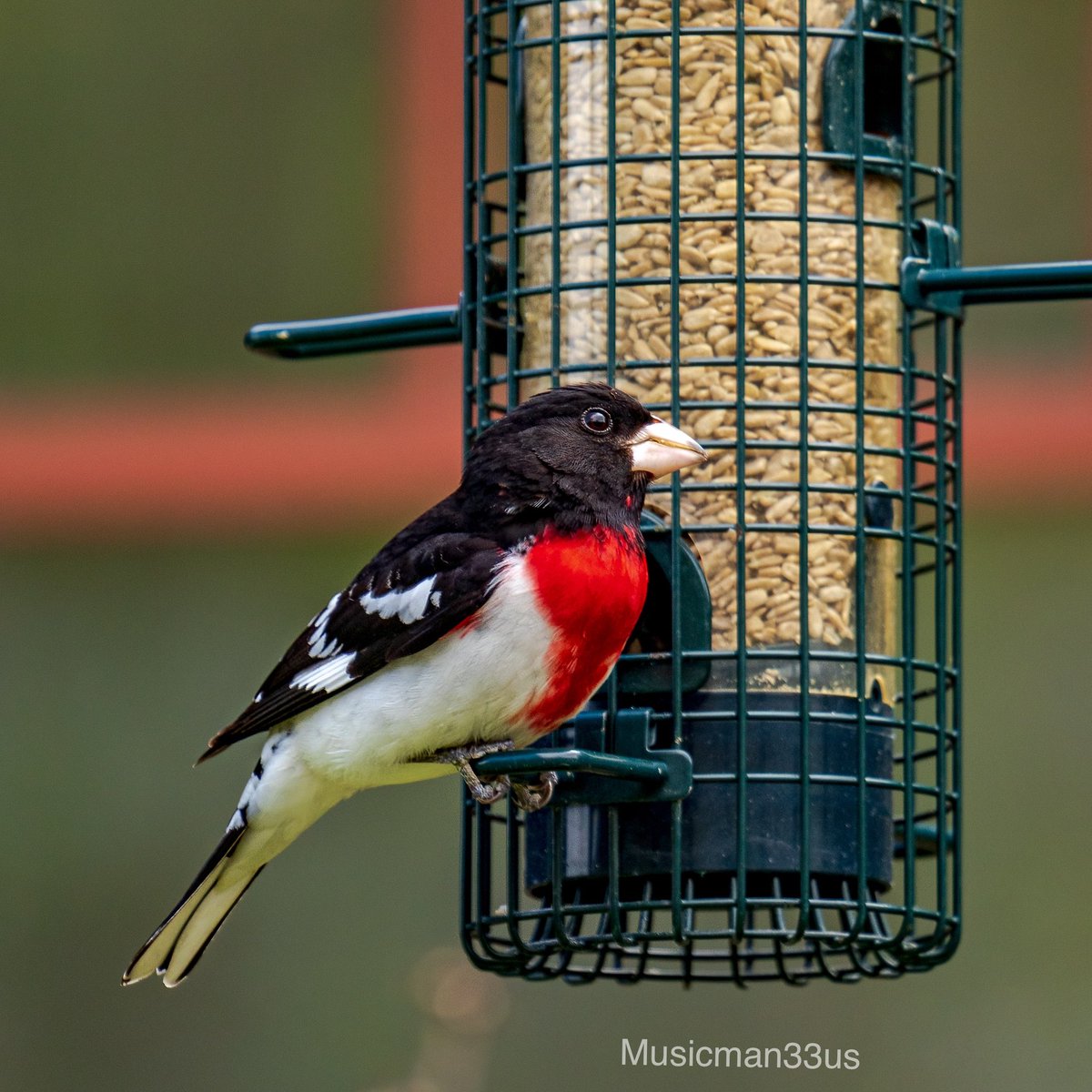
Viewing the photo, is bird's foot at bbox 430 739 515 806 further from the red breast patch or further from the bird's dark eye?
the bird's dark eye

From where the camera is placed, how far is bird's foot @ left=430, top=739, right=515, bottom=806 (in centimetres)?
667

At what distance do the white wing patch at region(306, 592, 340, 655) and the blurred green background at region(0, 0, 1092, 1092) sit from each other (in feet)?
11.4

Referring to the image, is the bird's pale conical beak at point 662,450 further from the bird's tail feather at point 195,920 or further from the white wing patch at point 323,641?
the bird's tail feather at point 195,920

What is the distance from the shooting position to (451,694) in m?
6.69

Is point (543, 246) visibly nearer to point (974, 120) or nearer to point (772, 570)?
point (772, 570)

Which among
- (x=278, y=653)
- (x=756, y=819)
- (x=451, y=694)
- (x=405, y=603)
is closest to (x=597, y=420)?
(x=405, y=603)

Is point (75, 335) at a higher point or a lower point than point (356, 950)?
higher

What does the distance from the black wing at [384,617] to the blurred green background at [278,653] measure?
3531 millimetres

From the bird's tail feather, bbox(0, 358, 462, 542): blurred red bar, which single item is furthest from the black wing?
bbox(0, 358, 462, 542): blurred red bar

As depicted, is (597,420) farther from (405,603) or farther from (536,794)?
(536,794)

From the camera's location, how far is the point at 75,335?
1227cm

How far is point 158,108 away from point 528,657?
6.42m

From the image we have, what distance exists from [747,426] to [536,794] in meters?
1.07

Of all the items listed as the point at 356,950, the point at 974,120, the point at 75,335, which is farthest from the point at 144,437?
the point at 974,120
